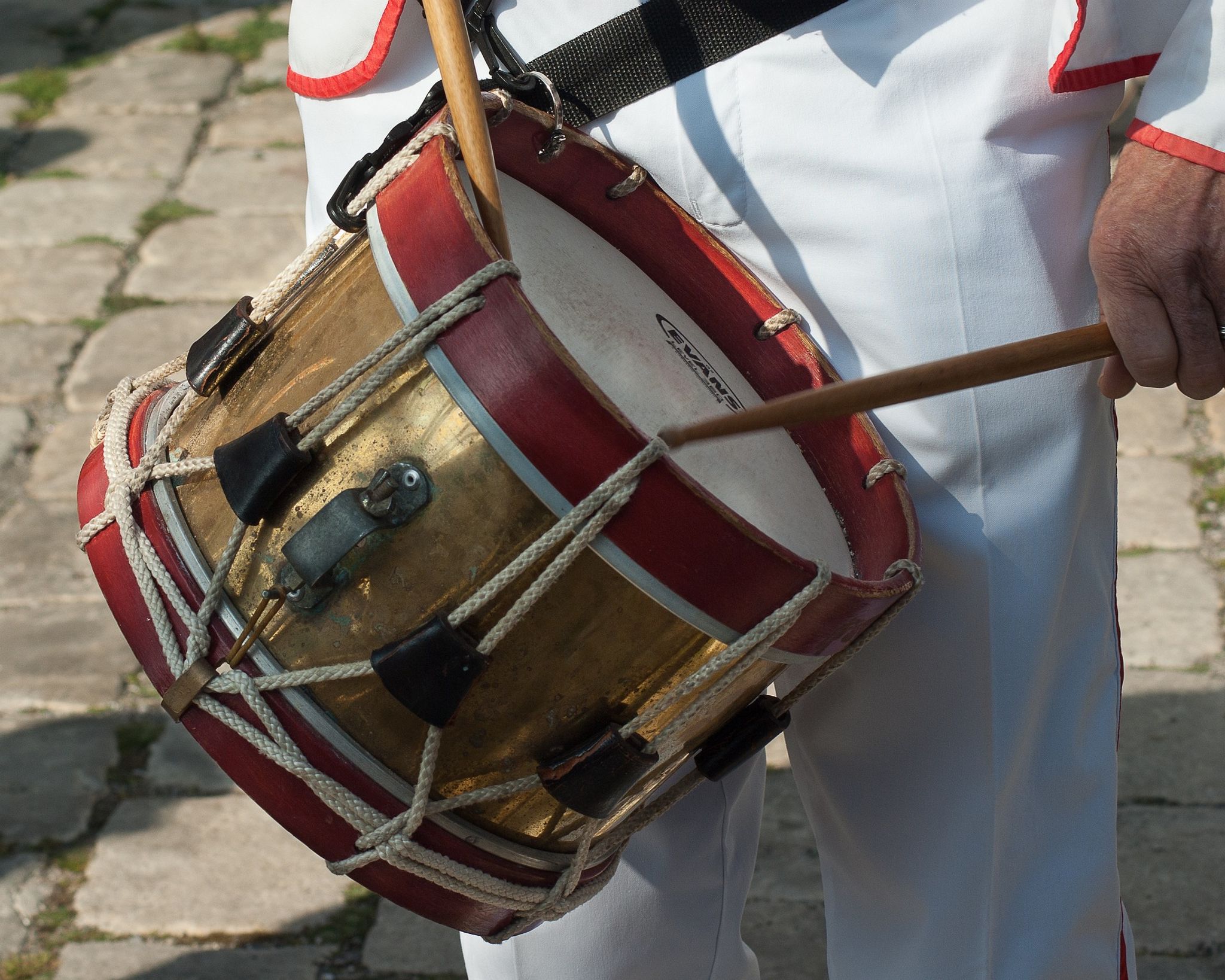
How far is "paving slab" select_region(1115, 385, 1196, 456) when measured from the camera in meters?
2.60

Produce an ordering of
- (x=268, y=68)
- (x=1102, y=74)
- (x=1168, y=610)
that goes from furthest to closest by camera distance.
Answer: (x=268, y=68), (x=1168, y=610), (x=1102, y=74)

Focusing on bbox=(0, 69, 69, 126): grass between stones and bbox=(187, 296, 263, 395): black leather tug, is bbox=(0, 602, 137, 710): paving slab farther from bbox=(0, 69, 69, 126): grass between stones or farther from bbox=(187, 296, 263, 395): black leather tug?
bbox=(0, 69, 69, 126): grass between stones

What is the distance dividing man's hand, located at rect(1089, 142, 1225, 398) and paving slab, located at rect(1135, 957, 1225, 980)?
1010 millimetres

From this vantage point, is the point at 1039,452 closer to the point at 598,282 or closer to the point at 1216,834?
the point at 598,282

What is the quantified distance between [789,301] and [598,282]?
160mm

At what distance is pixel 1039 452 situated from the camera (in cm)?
102

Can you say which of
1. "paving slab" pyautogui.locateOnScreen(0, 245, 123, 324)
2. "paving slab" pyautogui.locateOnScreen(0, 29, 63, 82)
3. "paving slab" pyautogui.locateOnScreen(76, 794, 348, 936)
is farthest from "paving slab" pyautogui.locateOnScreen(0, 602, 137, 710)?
"paving slab" pyautogui.locateOnScreen(0, 29, 63, 82)

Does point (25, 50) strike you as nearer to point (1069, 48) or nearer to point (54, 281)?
point (54, 281)

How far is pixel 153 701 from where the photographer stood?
82.8 inches

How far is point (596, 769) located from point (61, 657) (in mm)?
1549

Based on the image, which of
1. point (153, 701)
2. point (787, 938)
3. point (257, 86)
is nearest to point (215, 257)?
point (257, 86)

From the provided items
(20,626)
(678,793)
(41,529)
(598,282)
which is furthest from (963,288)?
(41,529)

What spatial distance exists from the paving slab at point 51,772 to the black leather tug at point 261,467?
119 cm

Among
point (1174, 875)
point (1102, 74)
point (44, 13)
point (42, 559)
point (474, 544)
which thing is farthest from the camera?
point (44, 13)
